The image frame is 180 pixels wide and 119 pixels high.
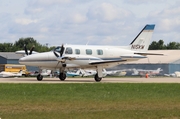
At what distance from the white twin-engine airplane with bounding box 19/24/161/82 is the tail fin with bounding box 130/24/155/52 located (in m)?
0.80

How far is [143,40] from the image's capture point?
4962 cm

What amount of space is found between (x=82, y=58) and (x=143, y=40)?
8234 mm

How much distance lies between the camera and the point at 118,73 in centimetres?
8531

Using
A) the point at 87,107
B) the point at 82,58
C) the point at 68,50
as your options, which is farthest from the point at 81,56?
the point at 87,107

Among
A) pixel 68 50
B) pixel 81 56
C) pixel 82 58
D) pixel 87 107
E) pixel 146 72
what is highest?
pixel 68 50

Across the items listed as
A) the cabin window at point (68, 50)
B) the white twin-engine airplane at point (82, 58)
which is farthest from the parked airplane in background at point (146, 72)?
the cabin window at point (68, 50)

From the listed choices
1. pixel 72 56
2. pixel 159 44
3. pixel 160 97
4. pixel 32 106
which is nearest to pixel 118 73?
pixel 72 56

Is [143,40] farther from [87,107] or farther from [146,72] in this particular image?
[146,72]

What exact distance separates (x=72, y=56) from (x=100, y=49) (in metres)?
3.64

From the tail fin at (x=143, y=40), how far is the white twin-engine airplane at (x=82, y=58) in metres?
0.80

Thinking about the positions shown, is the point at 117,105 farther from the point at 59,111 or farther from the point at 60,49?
the point at 60,49

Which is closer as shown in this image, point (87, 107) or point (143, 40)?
point (87, 107)

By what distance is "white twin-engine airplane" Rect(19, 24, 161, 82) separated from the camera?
44.3m

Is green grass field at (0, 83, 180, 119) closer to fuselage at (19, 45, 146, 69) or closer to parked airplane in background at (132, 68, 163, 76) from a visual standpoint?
fuselage at (19, 45, 146, 69)
